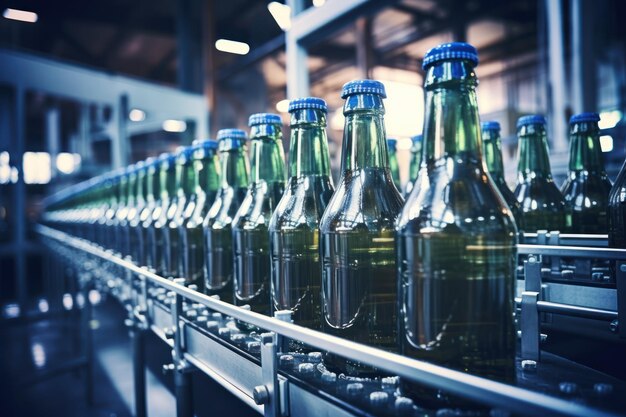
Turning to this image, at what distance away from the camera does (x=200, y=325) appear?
0.74 metres

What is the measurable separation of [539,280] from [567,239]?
236mm

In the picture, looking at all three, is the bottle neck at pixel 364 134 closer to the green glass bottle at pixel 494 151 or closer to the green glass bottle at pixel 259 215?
the green glass bottle at pixel 259 215

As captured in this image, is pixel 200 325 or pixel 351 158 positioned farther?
pixel 200 325

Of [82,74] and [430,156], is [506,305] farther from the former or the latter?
[82,74]

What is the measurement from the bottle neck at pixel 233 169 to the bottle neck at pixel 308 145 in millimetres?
254

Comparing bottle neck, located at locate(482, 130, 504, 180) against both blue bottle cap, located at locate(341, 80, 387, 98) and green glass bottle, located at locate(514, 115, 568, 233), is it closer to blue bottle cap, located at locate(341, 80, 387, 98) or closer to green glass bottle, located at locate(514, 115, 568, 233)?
green glass bottle, located at locate(514, 115, 568, 233)

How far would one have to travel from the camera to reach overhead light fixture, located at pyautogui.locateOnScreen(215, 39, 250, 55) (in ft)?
16.5

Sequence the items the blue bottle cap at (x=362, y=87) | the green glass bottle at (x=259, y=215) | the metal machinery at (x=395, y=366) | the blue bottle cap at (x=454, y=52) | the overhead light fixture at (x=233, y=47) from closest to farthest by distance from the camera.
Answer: the metal machinery at (x=395, y=366)
the blue bottle cap at (x=454, y=52)
the blue bottle cap at (x=362, y=87)
the green glass bottle at (x=259, y=215)
the overhead light fixture at (x=233, y=47)

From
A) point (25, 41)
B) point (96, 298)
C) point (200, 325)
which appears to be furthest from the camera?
point (25, 41)

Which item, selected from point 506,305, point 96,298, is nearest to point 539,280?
point 506,305

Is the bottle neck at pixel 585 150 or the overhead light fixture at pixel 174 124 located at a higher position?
the overhead light fixture at pixel 174 124

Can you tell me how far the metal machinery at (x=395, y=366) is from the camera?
0.30 meters

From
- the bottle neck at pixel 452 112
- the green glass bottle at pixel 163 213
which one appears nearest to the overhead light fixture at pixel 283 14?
the green glass bottle at pixel 163 213

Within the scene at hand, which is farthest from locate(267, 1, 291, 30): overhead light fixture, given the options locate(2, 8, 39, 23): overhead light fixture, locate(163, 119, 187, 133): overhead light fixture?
locate(2, 8, 39, 23): overhead light fixture
